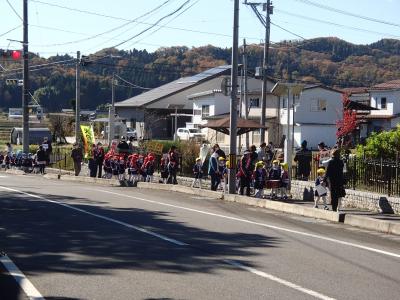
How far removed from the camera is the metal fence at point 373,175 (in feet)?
53.0

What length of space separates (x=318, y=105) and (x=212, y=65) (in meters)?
32.7

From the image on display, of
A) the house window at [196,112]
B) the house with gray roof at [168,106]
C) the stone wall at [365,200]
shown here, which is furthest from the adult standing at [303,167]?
the house with gray roof at [168,106]

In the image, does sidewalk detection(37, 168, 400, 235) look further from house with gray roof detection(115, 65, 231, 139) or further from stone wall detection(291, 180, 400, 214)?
house with gray roof detection(115, 65, 231, 139)

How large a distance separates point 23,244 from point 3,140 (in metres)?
79.0

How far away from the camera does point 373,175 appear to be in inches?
675

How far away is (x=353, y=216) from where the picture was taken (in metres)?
14.4

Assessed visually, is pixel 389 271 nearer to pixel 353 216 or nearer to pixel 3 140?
pixel 353 216

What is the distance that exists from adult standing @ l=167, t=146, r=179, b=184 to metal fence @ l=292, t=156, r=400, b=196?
289 inches

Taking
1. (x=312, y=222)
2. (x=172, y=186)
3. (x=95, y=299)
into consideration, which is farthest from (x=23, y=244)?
(x=172, y=186)

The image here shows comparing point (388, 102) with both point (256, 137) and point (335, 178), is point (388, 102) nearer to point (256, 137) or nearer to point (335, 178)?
point (256, 137)

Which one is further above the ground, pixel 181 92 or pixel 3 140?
pixel 181 92

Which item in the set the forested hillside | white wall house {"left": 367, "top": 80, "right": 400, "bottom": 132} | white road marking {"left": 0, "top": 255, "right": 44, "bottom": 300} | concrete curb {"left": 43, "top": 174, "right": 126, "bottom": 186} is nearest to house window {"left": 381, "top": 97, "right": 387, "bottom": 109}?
white wall house {"left": 367, "top": 80, "right": 400, "bottom": 132}

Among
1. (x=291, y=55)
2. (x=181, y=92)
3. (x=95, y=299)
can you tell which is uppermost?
(x=291, y=55)

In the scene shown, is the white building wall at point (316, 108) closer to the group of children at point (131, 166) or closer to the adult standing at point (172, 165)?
the group of children at point (131, 166)
